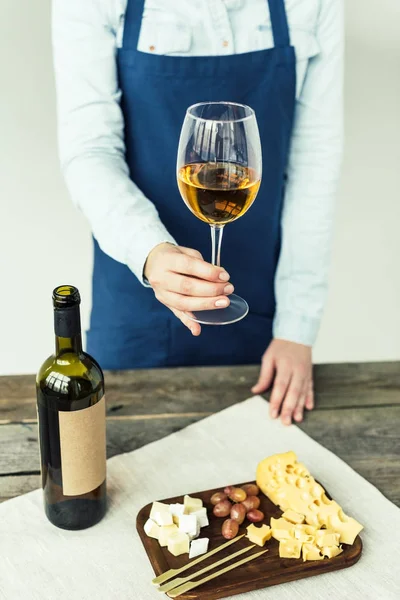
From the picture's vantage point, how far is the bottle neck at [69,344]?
3.25ft

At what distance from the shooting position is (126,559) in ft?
3.37

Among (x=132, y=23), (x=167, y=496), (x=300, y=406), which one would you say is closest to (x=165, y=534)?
(x=167, y=496)

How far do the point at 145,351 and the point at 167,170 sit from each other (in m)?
0.43

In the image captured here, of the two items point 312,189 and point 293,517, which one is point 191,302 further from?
point 312,189

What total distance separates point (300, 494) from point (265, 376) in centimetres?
38

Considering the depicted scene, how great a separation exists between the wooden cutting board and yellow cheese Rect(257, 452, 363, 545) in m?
0.03

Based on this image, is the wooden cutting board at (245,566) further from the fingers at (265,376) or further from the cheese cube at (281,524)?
the fingers at (265,376)

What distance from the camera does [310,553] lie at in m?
1.01

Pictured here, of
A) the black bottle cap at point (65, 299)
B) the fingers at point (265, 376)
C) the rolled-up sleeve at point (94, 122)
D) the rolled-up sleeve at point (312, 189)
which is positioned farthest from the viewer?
the rolled-up sleeve at point (312, 189)

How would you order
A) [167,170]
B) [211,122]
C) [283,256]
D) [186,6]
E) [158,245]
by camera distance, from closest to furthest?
[211,122] → [158,245] → [186,6] → [167,170] → [283,256]

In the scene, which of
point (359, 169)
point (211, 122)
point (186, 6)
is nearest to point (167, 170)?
point (186, 6)

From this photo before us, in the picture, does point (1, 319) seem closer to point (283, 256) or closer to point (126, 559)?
point (283, 256)

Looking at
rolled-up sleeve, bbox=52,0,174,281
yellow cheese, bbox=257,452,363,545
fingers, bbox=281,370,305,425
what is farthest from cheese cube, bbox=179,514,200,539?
rolled-up sleeve, bbox=52,0,174,281

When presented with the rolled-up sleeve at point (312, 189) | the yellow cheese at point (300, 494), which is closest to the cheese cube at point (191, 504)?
the yellow cheese at point (300, 494)
